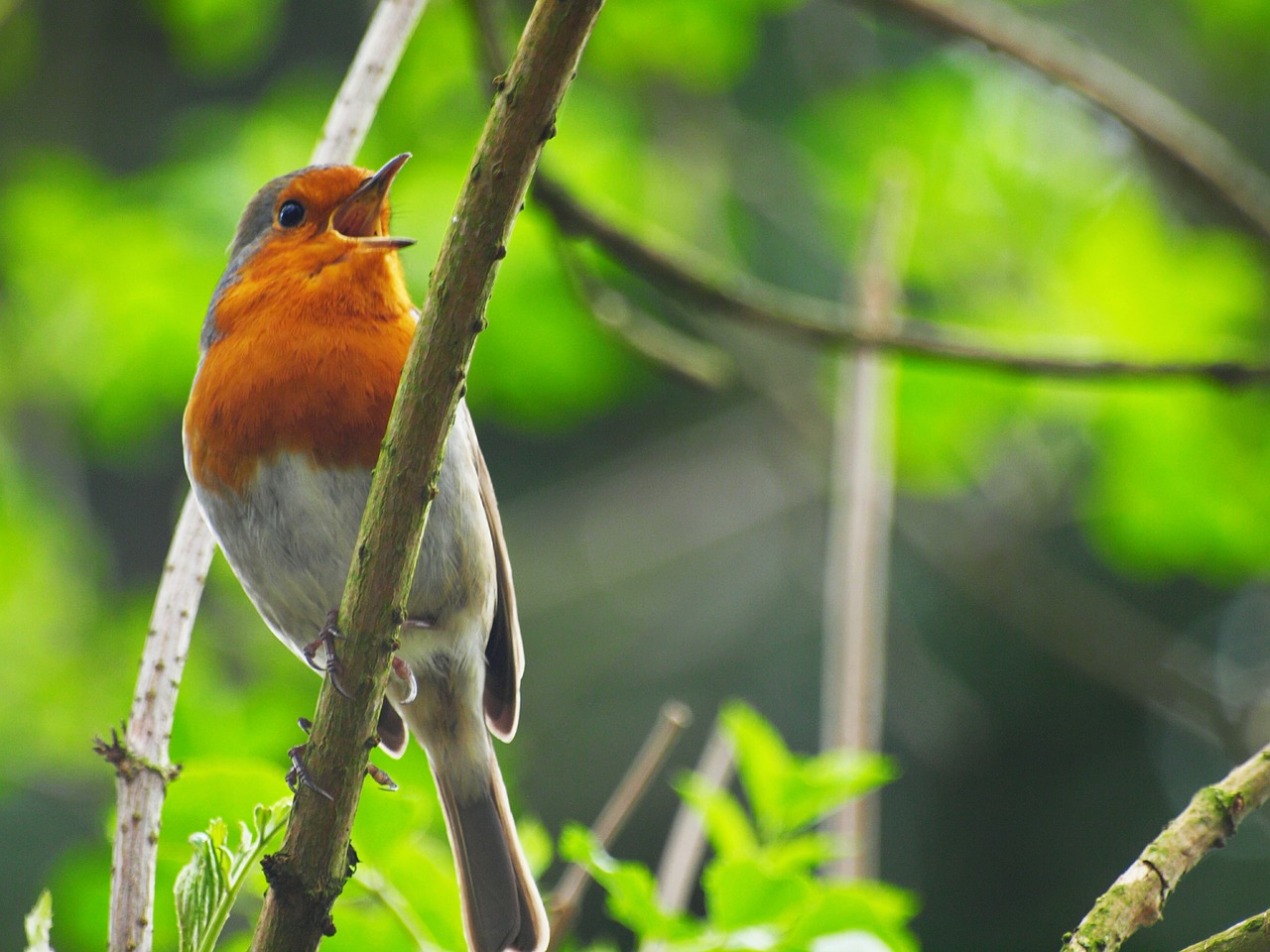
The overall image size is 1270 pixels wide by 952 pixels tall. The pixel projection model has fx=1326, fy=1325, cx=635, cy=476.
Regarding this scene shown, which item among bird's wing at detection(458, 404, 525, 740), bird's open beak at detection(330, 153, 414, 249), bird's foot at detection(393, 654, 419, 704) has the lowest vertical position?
bird's foot at detection(393, 654, 419, 704)

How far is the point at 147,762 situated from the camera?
1.84 meters

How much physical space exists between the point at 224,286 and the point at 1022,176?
3.70 meters

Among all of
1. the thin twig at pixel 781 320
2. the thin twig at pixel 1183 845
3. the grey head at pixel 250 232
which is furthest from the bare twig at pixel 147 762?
the thin twig at pixel 781 320

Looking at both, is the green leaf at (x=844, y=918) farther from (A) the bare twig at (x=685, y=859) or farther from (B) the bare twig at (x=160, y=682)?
(B) the bare twig at (x=160, y=682)

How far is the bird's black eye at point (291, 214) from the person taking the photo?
2.86 meters

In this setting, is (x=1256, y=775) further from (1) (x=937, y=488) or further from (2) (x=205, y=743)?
(1) (x=937, y=488)

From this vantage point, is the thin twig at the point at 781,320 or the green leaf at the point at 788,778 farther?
the thin twig at the point at 781,320

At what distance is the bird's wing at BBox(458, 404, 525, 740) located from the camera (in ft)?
9.39

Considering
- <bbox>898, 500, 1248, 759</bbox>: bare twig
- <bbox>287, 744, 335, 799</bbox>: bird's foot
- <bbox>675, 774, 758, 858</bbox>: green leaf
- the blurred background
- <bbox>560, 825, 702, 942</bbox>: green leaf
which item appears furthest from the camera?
the blurred background

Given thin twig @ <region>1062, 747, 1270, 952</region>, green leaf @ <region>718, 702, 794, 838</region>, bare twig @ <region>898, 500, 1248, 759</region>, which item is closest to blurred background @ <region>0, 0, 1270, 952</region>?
bare twig @ <region>898, 500, 1248, 759</region>

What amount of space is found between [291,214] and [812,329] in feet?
4.21

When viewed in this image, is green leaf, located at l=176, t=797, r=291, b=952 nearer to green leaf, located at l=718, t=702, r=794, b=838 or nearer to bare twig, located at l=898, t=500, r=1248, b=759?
green leaf, located at l=718, t=702, r=794, b=838

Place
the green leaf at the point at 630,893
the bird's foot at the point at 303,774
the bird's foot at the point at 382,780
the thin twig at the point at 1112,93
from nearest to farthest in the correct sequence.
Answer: the bird's foot at the point at 303,774 → the green leaf at the point at 630,893 → the bird's foot at the point at 382,780 → the thin twig at the point at 1112,93

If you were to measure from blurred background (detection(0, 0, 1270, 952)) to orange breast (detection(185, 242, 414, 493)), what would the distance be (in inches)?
26.3
